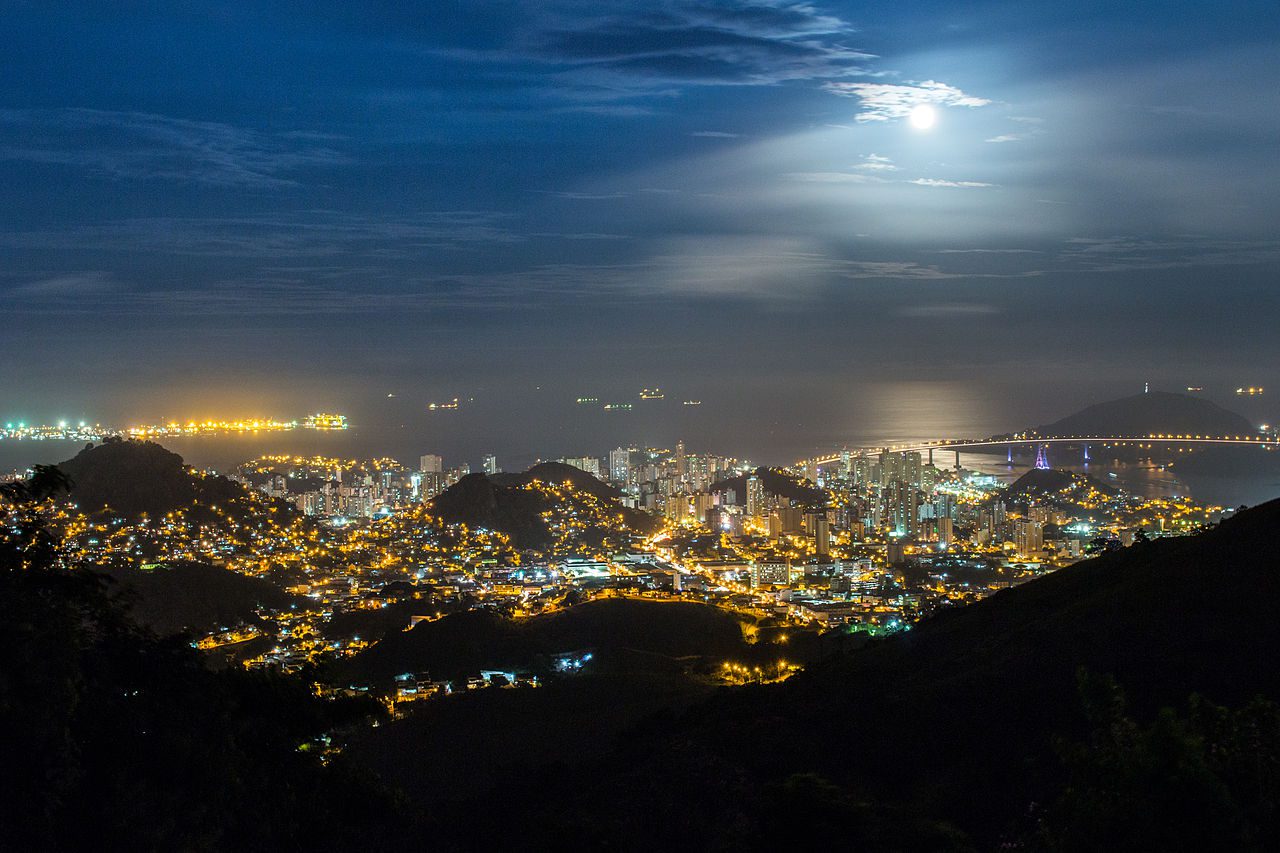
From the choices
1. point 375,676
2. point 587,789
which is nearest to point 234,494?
point 375,676

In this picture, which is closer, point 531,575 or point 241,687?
point 241,687

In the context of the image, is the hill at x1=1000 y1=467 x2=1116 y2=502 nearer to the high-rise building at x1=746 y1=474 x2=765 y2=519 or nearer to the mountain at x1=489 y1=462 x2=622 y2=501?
the high-rise building at x1=746 y1=474 x2=765 y2=519

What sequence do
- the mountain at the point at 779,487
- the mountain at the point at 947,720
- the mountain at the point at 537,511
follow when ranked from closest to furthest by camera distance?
the mountain at the point at 947,720 < the mountain at the point at 537,511 < the mountain at the point at 779,487

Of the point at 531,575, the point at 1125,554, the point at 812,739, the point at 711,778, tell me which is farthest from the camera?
the point at 531,575

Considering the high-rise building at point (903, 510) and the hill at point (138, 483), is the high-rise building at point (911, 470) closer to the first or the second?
the high-rise building at point (903, 510)

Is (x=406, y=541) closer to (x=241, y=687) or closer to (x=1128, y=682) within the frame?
(x=1128, y=682)

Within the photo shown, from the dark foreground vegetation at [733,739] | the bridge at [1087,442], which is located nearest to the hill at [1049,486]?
the bridge at [1087,442]
